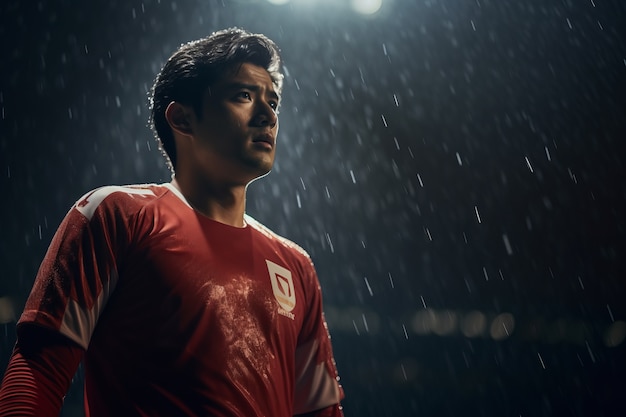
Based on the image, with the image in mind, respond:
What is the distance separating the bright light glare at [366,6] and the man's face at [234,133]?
378 centimetres

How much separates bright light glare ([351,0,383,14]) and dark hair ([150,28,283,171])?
3.58 metres

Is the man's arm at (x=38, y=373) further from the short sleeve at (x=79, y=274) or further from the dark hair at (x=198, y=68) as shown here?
the dark hair at (x=198, y=68)

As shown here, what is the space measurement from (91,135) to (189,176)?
14.0ft

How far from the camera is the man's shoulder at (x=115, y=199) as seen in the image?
1312 mm

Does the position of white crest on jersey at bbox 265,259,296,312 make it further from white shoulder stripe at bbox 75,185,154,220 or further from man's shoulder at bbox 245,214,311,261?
white shoulder stripe at bbox 75,185,154,220

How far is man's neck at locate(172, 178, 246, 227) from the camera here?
1.59 meters

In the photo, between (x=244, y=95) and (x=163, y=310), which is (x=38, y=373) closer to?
(x=163, y=310)

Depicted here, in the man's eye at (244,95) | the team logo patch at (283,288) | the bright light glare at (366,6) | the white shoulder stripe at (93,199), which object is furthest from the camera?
the bright light glare at (366,6)

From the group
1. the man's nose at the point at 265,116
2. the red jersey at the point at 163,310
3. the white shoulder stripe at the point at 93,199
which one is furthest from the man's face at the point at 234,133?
the white shoulder stripe at the point at 93,199

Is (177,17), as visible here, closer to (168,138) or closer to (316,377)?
(168,138)

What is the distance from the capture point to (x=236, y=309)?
1.42m

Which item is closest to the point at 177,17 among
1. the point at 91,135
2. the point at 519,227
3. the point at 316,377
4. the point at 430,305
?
the point at 91,135

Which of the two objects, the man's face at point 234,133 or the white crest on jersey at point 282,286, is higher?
the man's face at point 234,133

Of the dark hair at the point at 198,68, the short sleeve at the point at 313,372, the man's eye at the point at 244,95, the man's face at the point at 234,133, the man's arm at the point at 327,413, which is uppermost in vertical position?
the dark hair at the point at 198,68
